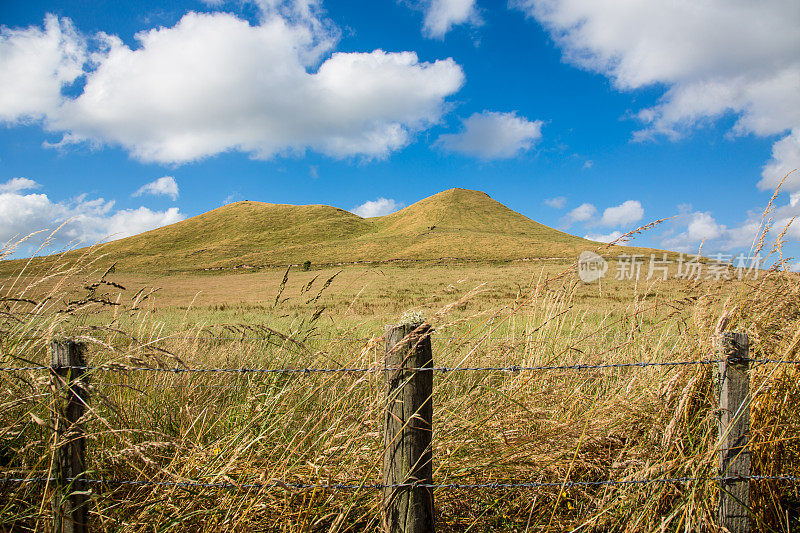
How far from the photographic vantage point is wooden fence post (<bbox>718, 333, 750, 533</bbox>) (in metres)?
2.32

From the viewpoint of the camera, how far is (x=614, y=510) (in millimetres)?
2547

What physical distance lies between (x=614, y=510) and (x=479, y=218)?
4726 inches

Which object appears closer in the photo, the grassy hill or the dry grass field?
the dry grass field

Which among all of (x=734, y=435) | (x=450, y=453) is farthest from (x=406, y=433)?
(x=734, y=435)

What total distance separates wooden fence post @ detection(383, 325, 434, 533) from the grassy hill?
63299mm

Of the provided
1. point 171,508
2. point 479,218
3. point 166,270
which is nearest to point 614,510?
point 171,508

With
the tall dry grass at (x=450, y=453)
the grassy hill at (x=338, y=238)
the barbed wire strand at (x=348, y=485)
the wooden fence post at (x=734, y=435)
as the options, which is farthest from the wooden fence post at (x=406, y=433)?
the grassy hill at (x=338, y=238)

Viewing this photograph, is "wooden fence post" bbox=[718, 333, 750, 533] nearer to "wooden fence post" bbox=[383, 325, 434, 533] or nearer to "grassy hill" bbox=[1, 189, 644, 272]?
"wooden fence post" bbox=[383, 325, 434, 533]

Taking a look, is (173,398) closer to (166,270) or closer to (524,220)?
(166,270)

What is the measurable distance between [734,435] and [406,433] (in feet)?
6.05

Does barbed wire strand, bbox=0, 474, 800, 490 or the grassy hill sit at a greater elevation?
the grassy hill

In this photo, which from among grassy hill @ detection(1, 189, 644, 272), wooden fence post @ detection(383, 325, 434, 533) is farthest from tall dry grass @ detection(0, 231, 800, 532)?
grassy hill @ detection(1, 189, 644, 272)

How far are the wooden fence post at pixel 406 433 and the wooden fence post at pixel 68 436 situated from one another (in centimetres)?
144

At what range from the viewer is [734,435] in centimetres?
236
